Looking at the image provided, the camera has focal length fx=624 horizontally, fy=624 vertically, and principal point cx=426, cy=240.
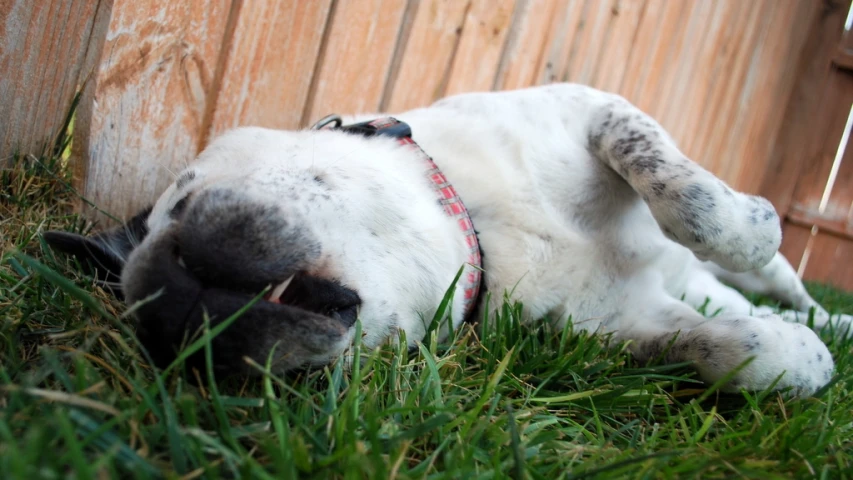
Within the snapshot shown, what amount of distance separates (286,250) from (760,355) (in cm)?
133

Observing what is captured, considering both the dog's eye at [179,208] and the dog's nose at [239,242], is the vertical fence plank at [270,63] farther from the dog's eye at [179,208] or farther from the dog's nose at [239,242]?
the dog's nose at [239,242]

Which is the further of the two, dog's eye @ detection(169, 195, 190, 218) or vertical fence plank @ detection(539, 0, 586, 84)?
vertical fence plank @ detection(539, 0, 586, 84)

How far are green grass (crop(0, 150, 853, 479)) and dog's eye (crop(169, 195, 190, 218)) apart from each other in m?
0.29

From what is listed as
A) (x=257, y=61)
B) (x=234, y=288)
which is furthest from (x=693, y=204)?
(x=257, y=61)

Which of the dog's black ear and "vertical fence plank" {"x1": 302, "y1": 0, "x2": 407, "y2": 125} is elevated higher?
"vertical fence plank" {"x1": 302, "y1": 0, "x2": 407, "y2": 125}

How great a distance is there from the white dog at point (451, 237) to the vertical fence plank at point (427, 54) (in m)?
0.59

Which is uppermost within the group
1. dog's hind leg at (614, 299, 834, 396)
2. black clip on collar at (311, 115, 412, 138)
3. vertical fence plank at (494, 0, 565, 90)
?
vertical fence plank at (494, 0, 565, 90)

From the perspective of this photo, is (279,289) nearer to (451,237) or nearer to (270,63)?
(451,237)

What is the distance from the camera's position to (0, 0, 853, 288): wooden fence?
205cm

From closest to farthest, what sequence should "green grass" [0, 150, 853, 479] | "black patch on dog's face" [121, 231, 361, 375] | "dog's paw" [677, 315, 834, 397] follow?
"green grass" [0, 150, 853, 479] < "black patch on dog's face" [121, 231, 361, 375] < "dog's paw" [677, 315, 834, 397]

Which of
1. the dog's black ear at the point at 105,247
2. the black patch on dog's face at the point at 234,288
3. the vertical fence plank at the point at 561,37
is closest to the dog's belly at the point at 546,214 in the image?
the black patch on dog's face at the point at 234,288

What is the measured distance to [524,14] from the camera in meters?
3.38

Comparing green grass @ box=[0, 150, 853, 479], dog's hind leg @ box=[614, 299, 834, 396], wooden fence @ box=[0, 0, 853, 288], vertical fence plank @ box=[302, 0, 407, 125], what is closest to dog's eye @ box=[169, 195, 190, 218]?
green grass @ box=[0, 150, 853, 479]

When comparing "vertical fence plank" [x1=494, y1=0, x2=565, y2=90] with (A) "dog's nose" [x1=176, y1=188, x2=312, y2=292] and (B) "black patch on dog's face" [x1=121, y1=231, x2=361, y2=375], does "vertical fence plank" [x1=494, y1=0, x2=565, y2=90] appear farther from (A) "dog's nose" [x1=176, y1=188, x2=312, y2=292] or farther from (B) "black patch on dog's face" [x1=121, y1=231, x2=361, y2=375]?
(B) "black patch on dog's face" [x1=121, y1=231, x2=361, y2=375]
